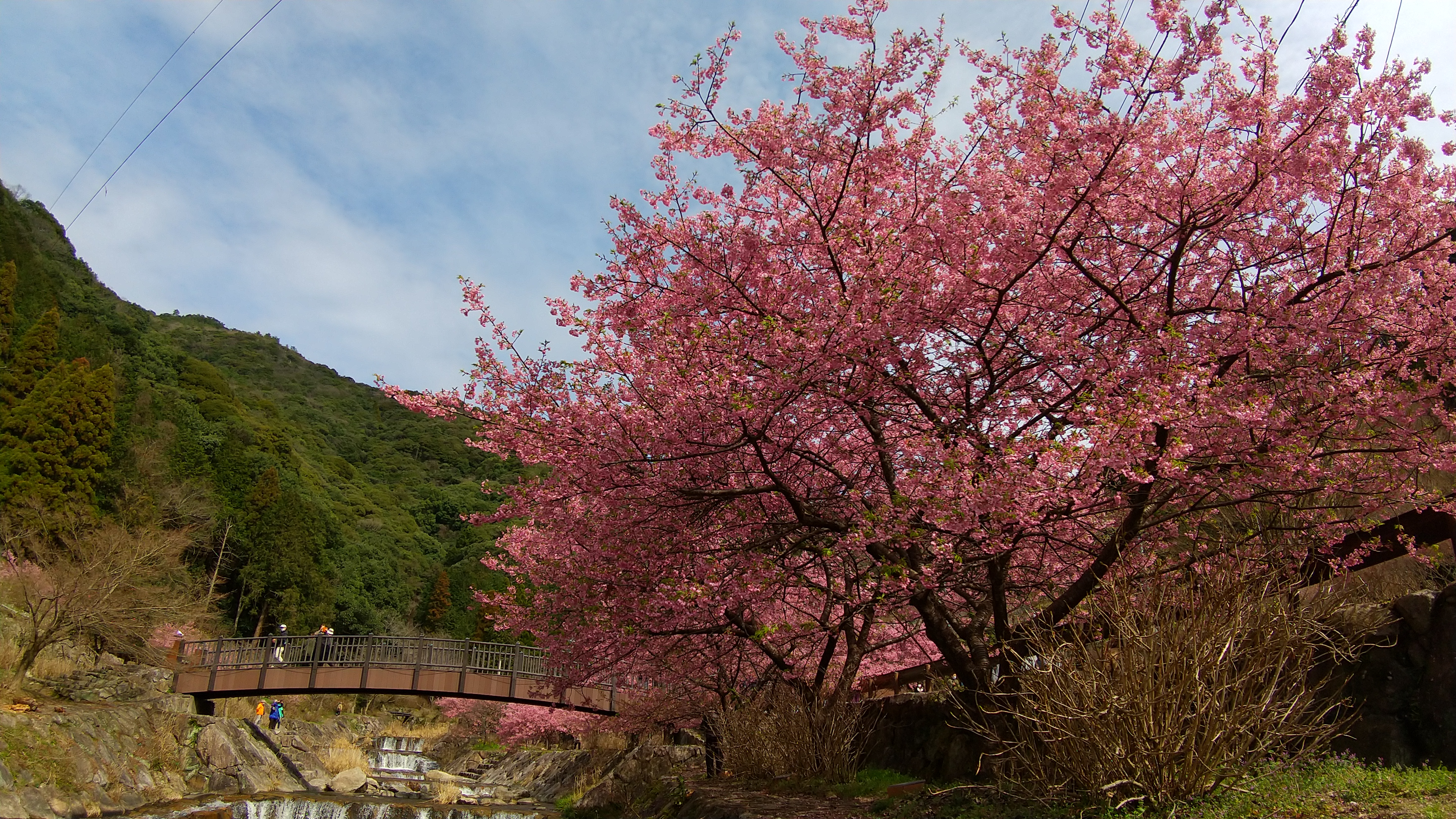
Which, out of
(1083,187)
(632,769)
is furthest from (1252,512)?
(632,769)

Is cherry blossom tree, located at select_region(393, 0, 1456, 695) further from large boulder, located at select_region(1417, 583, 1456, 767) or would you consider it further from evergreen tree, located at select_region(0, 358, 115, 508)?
evergreen tree, located at select_region(0, 358, 115, 508)

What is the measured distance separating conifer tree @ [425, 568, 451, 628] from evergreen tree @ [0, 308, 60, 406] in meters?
22.4

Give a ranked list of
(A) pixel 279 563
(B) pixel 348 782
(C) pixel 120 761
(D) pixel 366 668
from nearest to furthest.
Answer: (C) pixel 120 761, (B) pixel 348 782, (D) pixel 366 668, (A) pixel 279 563

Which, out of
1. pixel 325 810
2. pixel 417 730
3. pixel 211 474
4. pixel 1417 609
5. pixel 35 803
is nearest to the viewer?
pixel 1417 609

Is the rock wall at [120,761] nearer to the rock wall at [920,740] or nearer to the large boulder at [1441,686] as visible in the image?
the rock wall at [920,740]

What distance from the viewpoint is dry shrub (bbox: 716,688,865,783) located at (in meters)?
9.25

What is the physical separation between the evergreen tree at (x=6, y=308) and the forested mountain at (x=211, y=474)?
7 centimetres

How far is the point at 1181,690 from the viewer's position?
4.74 m

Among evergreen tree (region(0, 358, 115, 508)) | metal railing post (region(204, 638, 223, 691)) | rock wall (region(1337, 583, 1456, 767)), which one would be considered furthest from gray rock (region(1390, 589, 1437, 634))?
evergreen tree (region(0, 358, 115, 508))

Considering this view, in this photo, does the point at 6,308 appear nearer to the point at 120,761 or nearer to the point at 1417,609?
the point at 120,761

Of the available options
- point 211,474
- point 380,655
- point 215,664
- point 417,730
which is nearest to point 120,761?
point 215,664

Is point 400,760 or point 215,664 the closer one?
point 215,664

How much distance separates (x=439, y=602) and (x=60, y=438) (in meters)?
22.7

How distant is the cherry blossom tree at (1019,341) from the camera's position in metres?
6.00
